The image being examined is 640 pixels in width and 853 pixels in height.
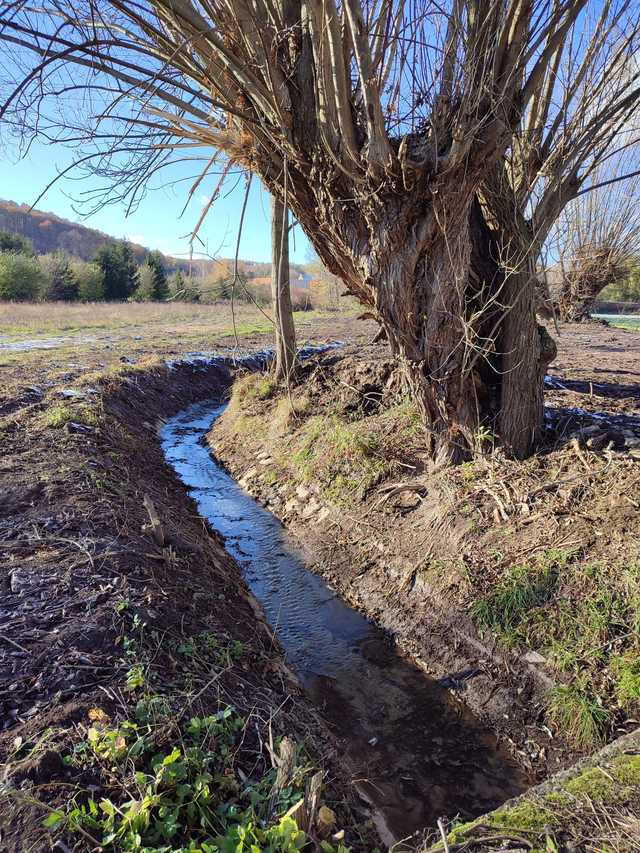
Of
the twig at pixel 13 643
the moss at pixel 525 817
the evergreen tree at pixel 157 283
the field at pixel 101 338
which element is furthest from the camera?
the evergreen tree at pixel 157 283

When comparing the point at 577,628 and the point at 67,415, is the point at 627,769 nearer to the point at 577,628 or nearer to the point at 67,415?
the point at 577,628

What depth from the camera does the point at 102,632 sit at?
2.83 meters

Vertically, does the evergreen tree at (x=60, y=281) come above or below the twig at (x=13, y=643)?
above

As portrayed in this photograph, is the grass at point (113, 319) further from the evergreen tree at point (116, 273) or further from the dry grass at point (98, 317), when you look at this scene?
the evergreen tree at point (116, 273)

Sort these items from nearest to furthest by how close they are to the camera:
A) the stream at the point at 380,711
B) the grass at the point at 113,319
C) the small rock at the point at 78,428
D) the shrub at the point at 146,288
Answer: the stream at the point at 380,711, the small rock at the point at 78,428, the grass at the point at 113,319, the shrub at the point at 146,288

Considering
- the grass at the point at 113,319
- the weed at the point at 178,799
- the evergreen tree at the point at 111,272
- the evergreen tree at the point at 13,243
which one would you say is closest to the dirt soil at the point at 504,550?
the weed at the point at 178,799

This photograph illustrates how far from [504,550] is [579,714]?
131 centimetres

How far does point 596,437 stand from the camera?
460cm

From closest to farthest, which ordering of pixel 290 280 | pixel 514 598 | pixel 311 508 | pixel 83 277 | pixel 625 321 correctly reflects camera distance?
pixel 514 598 → pixel 311 508 → pixel 290 280 → pixel 625 321 → pixel 83 277

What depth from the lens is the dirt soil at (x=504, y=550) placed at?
125 inches

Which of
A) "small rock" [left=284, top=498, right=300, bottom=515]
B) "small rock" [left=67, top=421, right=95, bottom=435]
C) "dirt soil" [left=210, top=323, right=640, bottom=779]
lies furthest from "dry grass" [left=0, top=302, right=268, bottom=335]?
"dirt soil" [left=210, top=323, right=640, bottom=779]

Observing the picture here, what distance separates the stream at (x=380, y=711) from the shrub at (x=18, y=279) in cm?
3525

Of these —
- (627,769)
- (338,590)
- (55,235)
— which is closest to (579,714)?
(627,769)

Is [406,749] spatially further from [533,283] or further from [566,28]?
[566,28]
